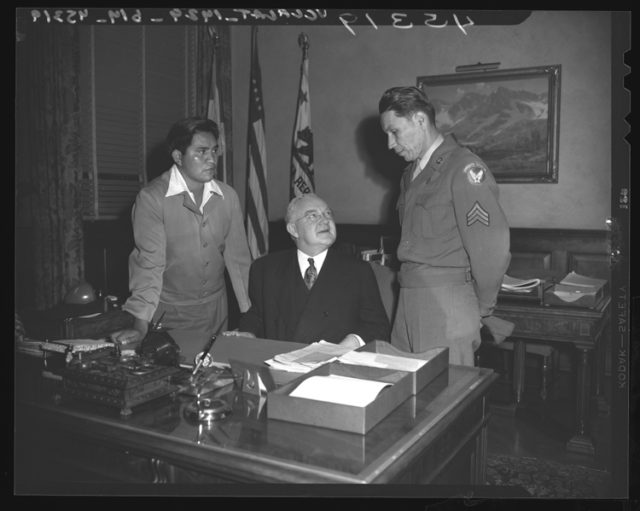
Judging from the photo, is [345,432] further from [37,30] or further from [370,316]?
[37,30]

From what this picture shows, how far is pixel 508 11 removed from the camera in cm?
237

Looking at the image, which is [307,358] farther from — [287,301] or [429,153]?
[429,153]

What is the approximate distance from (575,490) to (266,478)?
2.01 m

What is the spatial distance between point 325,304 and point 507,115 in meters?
2.80

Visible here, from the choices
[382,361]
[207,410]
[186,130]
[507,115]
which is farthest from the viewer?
[507,115]

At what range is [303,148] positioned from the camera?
4762 mm

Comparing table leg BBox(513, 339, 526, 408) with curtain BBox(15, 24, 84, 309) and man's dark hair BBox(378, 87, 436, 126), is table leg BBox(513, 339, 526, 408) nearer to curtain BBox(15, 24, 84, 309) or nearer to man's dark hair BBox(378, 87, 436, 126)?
man's dark hair BBox(378, 87, 436, 126)

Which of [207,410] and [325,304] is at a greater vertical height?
[325,304]

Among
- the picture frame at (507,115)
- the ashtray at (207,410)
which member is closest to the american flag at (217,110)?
the picture frame at (507,115)

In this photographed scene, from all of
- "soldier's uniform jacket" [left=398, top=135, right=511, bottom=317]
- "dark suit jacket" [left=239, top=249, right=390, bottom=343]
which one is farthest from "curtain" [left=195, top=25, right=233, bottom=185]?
"soldier's uniform jacket" [left=398, top=135, right=511, bottom=317]

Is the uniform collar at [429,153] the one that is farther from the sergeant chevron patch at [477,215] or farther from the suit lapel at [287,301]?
the suit lapel at [287,301]

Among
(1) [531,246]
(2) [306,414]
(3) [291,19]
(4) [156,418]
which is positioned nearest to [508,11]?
(3) [291,19]

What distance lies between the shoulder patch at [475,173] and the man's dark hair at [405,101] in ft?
0.94

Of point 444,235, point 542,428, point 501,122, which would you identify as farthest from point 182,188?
point 501,122
